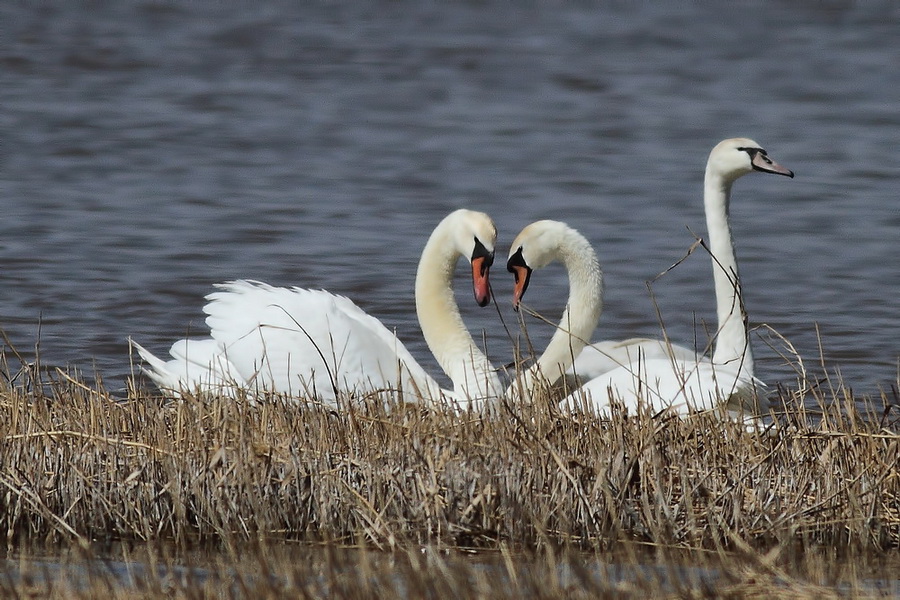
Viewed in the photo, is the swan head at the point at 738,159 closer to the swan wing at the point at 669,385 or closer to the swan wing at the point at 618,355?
the swan wing at the point at 618,355

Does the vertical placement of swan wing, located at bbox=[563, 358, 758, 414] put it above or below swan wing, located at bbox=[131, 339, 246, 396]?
below

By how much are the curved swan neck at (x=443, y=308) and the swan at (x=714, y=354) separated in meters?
0.34

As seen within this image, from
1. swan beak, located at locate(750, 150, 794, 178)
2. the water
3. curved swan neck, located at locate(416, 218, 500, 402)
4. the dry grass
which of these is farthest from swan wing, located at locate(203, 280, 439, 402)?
swan beak, located at locate(750, 150, 794, 178)

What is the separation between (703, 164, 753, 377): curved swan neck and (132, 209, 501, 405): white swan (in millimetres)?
970

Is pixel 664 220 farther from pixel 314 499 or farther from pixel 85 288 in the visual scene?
pixel 314 499

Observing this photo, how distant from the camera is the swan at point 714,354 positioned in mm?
6418

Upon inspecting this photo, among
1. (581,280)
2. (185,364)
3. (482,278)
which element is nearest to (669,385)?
(581,280)

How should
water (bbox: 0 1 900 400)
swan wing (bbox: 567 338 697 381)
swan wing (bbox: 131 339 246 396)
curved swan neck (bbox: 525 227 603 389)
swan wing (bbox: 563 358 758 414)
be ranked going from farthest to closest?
1. water (bbox: 0 1 900 400)
2. curved swan neck (bbox: 525 227 603 389)
3. swan wing (bbox: 131 339 246 396)
4. swan wing (bbox: 567 338 697 381)
5. swan wing (bbox: 563 358 758 414)

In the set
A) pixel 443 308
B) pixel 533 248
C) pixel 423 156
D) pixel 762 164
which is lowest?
pixel 443 308

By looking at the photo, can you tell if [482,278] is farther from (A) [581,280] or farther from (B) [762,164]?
(B) [762,164]

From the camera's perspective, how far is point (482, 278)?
7602 mm

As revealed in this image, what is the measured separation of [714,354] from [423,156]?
9.05 meters

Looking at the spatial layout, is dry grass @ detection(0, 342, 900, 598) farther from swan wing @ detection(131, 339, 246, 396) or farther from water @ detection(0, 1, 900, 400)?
swan wing @ detection(131, 339, 246, 396)

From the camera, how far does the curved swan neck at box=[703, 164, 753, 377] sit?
23.2ft
